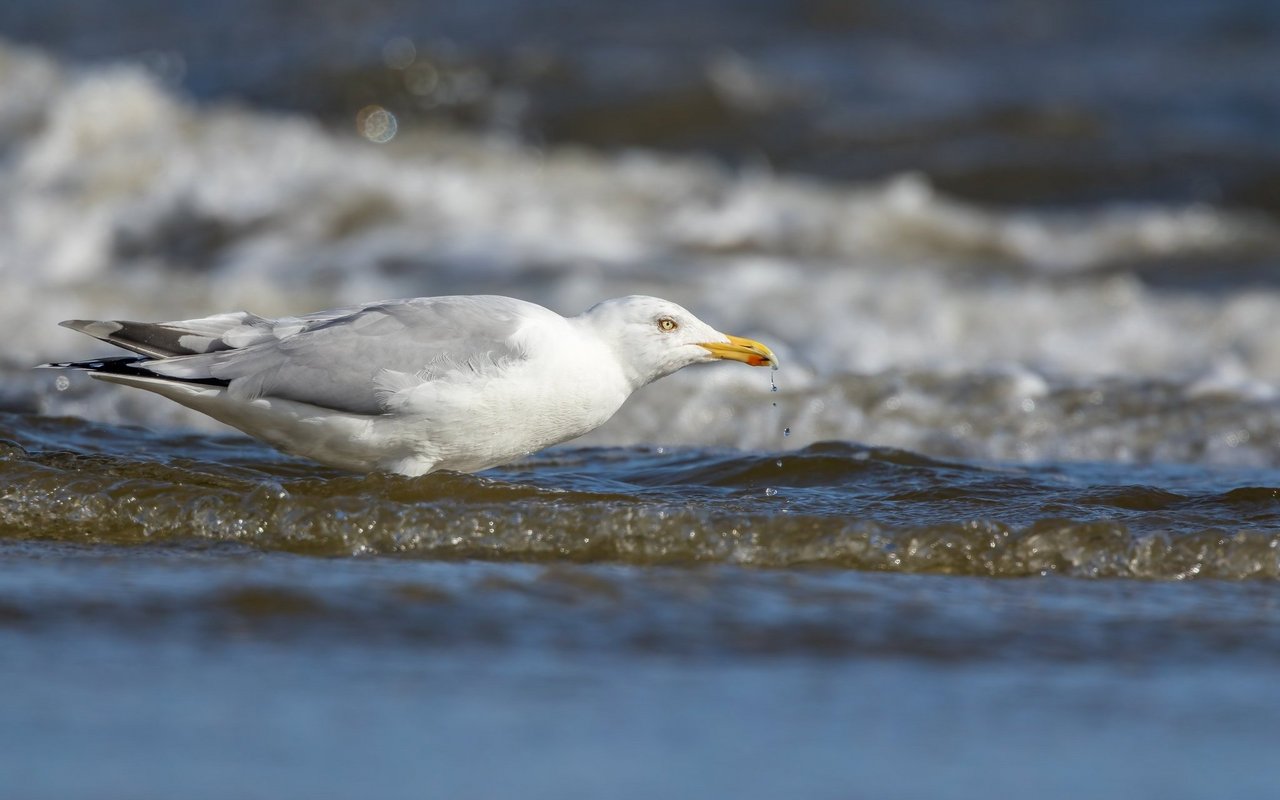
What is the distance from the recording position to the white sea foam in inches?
282

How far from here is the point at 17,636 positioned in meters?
3.81

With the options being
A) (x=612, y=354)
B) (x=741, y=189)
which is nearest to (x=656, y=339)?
(x=612, y=354)

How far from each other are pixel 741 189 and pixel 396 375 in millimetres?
7262

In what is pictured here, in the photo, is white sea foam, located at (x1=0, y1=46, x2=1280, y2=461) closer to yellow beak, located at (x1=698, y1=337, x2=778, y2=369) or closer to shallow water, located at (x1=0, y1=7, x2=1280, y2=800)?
shallow water, located at (x1=0, y1=7, x2=1280, y2=800)

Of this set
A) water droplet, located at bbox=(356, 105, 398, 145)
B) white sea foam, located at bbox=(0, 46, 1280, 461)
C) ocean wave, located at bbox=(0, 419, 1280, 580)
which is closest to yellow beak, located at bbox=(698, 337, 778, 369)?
ocean wave, located at bbox=(0, 419, 1280, 580)

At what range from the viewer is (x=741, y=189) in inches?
467

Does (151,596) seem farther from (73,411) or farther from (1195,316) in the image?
(1195,316)

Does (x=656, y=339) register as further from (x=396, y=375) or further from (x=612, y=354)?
(x=396, y=375)

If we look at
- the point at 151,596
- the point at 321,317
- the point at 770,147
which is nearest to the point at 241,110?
the point at 770,147

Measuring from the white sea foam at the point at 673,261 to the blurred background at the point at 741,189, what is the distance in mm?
27

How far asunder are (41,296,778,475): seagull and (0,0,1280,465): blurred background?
1941 mm

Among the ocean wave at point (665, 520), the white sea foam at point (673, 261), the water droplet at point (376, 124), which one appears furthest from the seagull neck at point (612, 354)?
the water droplet at point (376, 124)

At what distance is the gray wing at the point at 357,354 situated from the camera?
4.90 m

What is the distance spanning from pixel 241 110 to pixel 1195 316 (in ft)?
25.3
